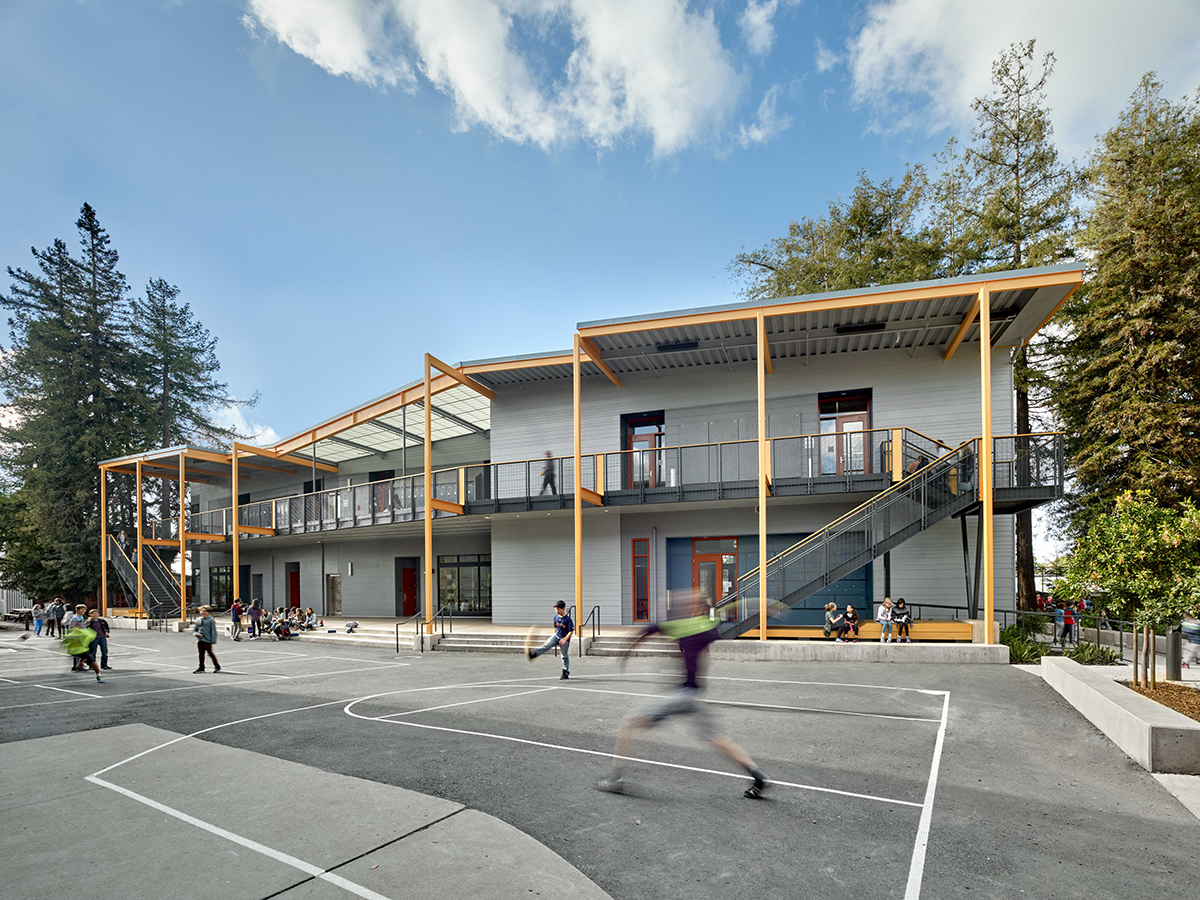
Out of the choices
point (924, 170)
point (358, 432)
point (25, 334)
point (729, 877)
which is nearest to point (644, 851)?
point (729, 877)

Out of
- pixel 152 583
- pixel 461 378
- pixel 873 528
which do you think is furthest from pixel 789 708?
pixel 152 583

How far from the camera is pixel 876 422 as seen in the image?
1705cm

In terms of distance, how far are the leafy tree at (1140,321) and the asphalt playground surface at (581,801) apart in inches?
495

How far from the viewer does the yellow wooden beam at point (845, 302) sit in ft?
43.3

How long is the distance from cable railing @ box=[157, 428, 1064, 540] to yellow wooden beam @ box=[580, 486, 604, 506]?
19 cm

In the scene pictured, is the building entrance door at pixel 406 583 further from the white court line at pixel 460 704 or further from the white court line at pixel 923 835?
the white court line at pixel 923 835

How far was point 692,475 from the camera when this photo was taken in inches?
683

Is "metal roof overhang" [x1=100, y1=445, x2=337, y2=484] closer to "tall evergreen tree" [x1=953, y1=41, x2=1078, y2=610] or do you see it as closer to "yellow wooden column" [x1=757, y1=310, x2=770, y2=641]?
"yellow wooden column" [x1=757, y1=310, x2=770, y2=641]

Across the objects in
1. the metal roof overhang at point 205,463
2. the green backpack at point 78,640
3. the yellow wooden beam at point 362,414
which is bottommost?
the green backpack at point 78,640

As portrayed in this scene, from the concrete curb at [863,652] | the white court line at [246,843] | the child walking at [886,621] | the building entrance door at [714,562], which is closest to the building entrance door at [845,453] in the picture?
the child walking at [886,621]

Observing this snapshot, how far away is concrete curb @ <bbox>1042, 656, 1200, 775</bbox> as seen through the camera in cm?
602

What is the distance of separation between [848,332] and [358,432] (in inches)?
699

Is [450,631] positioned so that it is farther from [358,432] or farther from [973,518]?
[973,518]

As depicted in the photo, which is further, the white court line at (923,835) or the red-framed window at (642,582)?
the red-framed window at (642,582)
